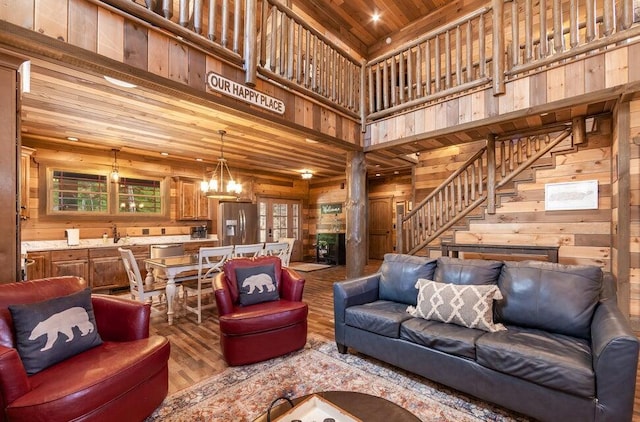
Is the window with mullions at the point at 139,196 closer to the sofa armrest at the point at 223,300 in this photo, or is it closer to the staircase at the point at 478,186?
the sofa armrest at the point at 223,300

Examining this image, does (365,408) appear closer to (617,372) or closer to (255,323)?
(617,372)

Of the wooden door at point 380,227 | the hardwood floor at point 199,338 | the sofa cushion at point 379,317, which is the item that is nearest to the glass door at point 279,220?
the wooden door at point 380,227

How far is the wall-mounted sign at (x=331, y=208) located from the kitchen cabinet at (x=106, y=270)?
5.12 metres

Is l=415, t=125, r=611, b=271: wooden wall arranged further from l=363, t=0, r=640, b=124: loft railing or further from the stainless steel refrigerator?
the stainless steel refrigerator

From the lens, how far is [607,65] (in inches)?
113

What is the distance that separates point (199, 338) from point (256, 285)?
37.1 inches

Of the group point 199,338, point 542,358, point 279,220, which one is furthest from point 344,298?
point 279,220

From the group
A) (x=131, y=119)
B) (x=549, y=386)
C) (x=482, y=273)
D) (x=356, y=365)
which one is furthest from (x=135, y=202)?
(x=549, y=386)

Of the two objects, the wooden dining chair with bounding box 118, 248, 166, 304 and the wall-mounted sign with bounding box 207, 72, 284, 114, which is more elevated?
the wall-mounted sign with bounding box 207, 72, 284, 114

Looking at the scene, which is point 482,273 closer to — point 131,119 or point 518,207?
point 518,207

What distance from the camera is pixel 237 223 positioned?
720cm

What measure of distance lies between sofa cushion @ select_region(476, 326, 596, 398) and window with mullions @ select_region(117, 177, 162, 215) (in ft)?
19.9

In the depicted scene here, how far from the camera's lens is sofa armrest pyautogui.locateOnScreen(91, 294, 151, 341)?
6.84 feet

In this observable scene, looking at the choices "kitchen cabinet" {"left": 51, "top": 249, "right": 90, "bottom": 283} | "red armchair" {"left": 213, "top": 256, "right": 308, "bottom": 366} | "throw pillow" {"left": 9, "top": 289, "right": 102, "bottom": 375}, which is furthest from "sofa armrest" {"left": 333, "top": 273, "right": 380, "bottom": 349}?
"kitchen cabinet" {"left": 51, "top": 249, "right": 90, "bottom": 283}
